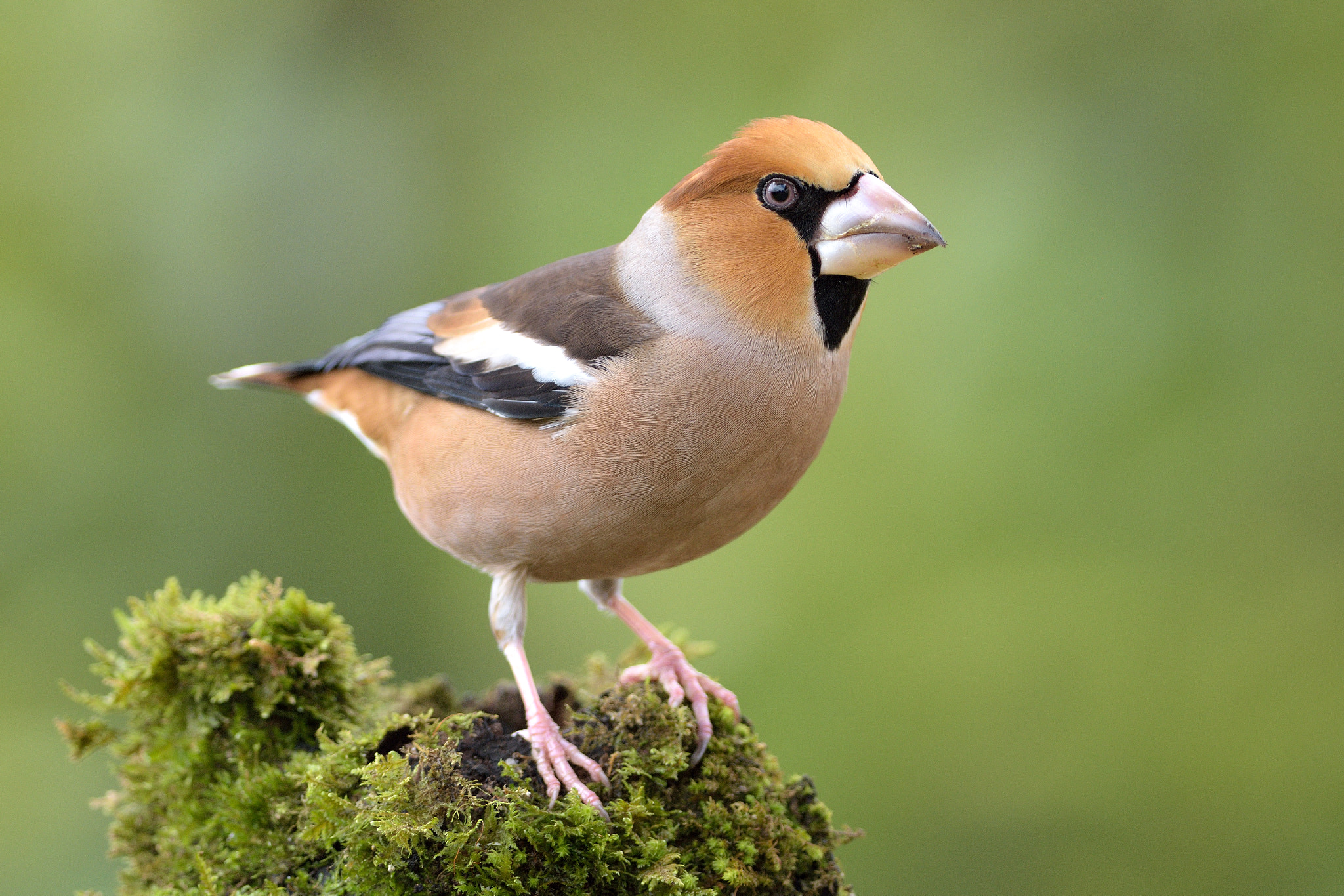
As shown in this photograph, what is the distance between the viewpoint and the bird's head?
10.7 ft

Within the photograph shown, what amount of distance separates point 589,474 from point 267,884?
1.47 meters

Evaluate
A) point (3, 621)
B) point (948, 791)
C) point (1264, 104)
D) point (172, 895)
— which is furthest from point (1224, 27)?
point (3, 621)

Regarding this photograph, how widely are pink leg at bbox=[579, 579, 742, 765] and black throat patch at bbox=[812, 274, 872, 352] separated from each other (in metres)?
1.25

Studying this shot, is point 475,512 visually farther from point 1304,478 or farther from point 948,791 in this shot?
point 1304,478

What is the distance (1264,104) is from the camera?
17.0ft

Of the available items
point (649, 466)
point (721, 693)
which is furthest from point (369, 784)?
point (721, 693)

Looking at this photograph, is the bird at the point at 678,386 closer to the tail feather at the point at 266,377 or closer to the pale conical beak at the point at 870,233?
the pale conical beak at the point at 870,233

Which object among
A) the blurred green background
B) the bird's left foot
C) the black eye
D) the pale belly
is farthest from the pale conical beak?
the blurred green background

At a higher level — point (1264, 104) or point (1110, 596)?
point (1264, 104)

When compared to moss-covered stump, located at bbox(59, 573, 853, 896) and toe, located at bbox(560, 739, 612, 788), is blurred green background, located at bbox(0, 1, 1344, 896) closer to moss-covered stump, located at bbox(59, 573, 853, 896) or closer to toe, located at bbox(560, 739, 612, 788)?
moss-covered stump, located at bbox(59, 573, 853, 896)

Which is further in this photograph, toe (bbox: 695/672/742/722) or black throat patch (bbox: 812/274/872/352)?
toe (bbox: 695/672/742/722)

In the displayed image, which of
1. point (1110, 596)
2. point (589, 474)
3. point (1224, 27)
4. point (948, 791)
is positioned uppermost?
point (1224, 27)

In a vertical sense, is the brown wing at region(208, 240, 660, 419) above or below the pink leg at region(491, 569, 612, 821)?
above

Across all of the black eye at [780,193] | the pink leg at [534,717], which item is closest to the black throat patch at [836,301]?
the black eye at [780,193]
